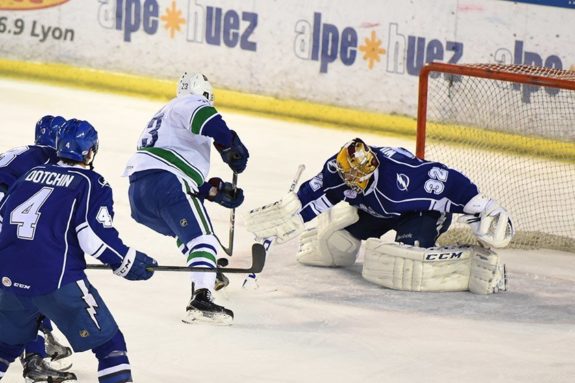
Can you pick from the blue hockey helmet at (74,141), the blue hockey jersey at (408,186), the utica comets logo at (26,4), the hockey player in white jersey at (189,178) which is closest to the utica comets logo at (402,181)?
the blue hockey jersey at (408,186)

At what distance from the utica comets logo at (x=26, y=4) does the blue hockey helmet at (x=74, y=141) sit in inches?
234

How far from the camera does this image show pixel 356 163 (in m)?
6.02

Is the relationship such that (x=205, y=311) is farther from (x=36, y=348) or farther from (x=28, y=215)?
(x=28, y=215)

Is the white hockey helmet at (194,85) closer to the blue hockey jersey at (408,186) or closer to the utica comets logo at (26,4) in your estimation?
the blue hockey jersey at (408,186)

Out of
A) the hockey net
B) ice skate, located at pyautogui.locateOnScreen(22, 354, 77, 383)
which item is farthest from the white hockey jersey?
the hockey net

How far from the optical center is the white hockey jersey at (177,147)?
229 inches

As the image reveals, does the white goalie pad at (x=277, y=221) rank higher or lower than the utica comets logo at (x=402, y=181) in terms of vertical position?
lower

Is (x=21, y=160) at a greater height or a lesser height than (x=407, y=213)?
greater

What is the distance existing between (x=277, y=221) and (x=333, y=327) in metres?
0.71

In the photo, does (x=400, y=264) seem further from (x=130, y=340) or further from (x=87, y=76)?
(x=87, y=76)

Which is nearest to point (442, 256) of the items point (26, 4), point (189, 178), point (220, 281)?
point (220, 281)

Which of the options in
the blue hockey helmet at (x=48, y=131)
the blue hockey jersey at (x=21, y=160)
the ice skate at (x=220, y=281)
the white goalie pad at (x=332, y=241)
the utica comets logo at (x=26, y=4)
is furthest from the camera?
the utica comets logo at (x=26, y=4)

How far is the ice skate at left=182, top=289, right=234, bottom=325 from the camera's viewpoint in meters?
5.49

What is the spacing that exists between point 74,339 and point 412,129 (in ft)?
17.7
